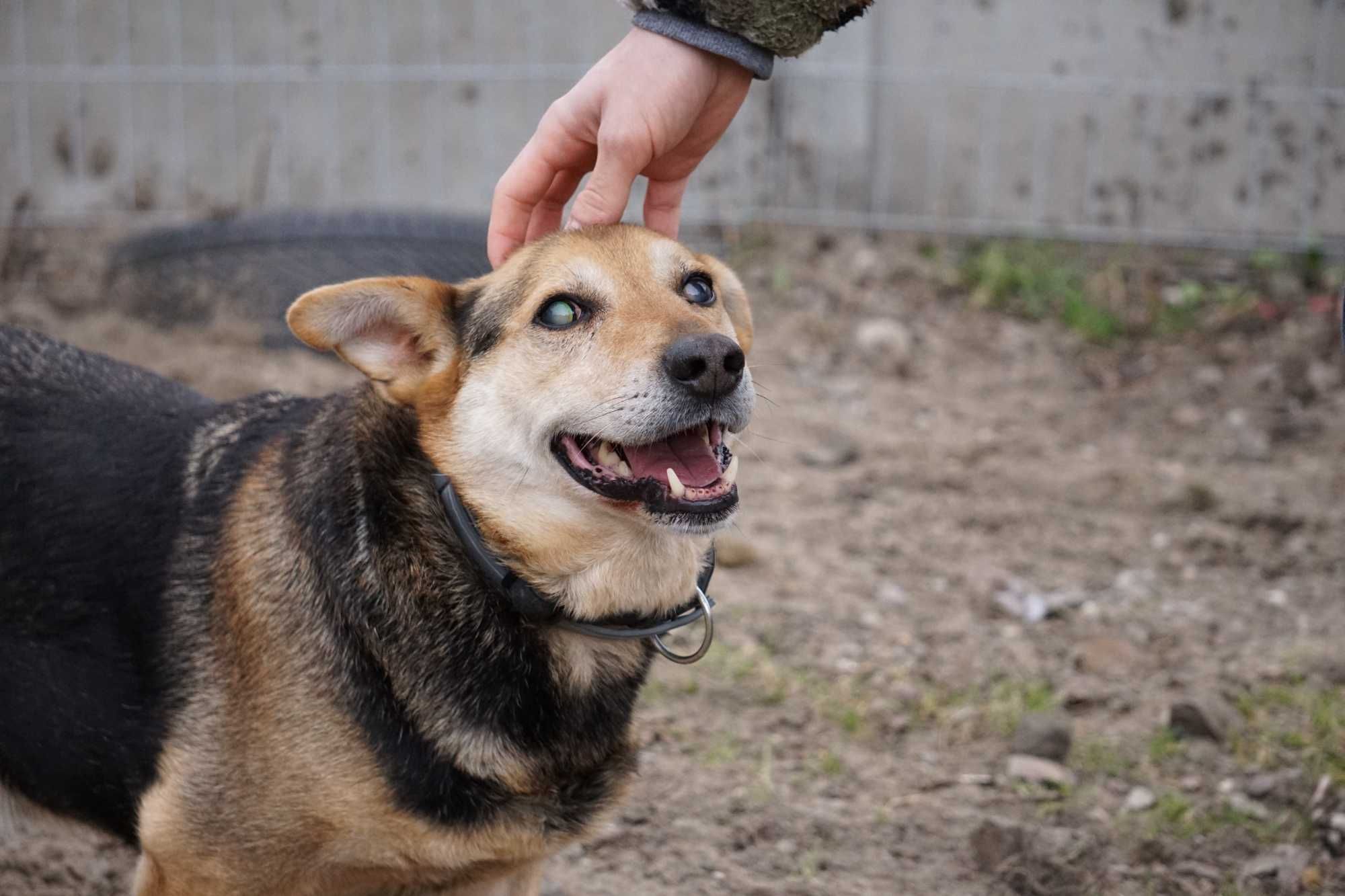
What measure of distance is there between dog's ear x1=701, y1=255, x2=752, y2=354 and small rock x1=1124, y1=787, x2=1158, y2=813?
168 centimetres

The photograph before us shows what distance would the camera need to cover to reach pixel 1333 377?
267 inches

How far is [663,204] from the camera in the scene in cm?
362

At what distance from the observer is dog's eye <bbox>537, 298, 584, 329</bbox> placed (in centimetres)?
298

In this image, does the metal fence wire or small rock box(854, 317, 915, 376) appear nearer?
small rock box(854, 317, 915, 376)

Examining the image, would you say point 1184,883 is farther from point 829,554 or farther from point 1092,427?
point 1092,427

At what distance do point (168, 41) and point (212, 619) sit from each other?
6.38 metres

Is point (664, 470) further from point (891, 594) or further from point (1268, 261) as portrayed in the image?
point (1268, 261)

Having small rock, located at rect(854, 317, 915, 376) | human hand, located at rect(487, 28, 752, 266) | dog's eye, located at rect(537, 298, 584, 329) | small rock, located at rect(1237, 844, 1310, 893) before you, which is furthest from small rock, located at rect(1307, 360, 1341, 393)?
dog's eye, located at rect(537, 298, 584, 329)

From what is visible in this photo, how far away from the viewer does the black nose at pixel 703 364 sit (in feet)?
8.95

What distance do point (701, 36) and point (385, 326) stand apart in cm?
97

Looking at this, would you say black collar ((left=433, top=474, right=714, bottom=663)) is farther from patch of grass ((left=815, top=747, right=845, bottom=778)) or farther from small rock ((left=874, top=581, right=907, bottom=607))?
small rock ((left=874, top=581, right=907, bottom=607))

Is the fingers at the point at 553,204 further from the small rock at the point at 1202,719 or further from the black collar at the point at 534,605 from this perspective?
the small rock at the point at 1202,719

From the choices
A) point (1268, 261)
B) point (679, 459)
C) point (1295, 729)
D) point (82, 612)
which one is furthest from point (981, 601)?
point (1268, 261)

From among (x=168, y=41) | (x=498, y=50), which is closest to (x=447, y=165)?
(x=498, y=50)
